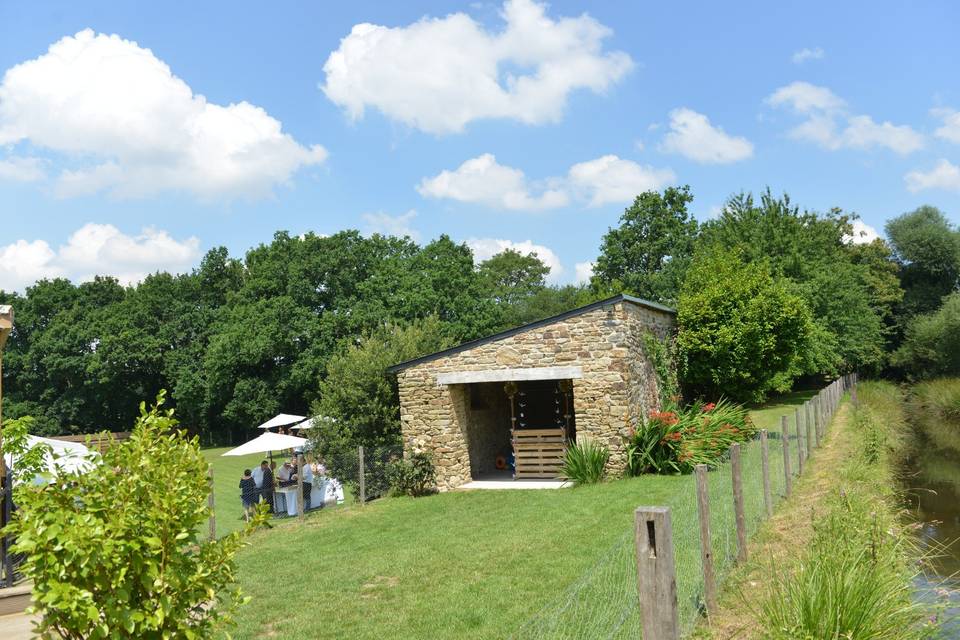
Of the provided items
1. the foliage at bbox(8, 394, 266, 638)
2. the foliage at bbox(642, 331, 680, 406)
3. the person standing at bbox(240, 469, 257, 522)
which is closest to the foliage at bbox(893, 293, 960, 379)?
the foliage at bbox(642, 331, 680, 406)

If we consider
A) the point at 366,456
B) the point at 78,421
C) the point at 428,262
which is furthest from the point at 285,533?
the point at 78,421

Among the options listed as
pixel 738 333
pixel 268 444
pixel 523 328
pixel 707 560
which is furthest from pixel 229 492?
pixel 707 560

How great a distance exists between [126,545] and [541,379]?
12.6 meters

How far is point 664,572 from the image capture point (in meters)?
3.88

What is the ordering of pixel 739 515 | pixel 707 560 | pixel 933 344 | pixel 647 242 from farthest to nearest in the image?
1. pixel 647 242
2. pixel 933 344
3. pixel 739 515
4. pixel 707 560

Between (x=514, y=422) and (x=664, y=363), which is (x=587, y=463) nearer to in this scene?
(x=514, y=422)

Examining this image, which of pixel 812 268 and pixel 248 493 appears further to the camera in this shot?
pixel 812 268

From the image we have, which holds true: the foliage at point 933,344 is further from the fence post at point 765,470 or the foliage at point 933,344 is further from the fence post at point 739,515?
the fence post at point 739,515

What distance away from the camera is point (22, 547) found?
281cm

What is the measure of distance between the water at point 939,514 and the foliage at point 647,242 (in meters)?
21.7

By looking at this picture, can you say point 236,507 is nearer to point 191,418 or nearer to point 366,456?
point 366,456

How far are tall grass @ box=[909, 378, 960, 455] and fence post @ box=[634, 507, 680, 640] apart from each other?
2125cm

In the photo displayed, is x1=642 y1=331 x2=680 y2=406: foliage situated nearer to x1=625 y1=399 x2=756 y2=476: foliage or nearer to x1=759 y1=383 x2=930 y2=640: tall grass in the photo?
x1=625 y1=399 x2=756 y2=476: foliage

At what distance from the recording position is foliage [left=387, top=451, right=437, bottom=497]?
50.9ft
